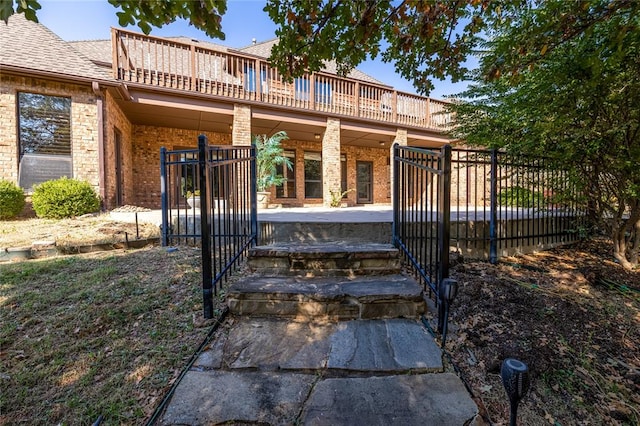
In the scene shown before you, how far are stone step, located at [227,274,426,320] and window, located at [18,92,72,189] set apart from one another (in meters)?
7.42

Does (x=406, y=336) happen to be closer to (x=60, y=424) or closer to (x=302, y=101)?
(x=60, y=424)

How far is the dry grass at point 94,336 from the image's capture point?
141 centimetres

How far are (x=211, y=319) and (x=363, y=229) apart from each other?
Answer: 1933mm

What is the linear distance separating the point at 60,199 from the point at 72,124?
2.04 meters

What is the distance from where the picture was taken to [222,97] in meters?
7.84

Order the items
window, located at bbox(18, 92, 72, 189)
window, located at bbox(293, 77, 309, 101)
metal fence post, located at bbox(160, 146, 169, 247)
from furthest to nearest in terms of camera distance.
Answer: window, located at bbox(293, 77, 309, 101)
window, located at bbox(18, 92, 72, 189)
metal fence post, located at bbox(160, 146, 169, 247)

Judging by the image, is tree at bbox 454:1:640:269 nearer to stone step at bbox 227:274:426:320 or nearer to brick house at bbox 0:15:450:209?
stone step at bbox 227:274:426:320

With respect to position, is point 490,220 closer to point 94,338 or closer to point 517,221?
point 517,221

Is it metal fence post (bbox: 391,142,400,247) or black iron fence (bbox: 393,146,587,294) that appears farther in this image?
A: metal fence post (bbox: 391,142,400,247)

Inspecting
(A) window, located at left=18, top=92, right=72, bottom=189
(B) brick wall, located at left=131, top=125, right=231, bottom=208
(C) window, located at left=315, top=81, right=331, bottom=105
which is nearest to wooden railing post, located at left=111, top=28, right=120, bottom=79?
(A) window, located at left=18, top=92, right=72, bottom=189

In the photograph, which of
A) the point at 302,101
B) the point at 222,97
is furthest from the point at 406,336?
the point at 302,101

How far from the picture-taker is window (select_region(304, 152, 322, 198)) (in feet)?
39.0

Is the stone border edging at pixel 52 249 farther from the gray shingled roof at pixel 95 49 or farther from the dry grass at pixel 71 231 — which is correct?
the gray shingled roof at pixel 95 49

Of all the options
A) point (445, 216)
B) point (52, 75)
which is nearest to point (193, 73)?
point (52, 75)
